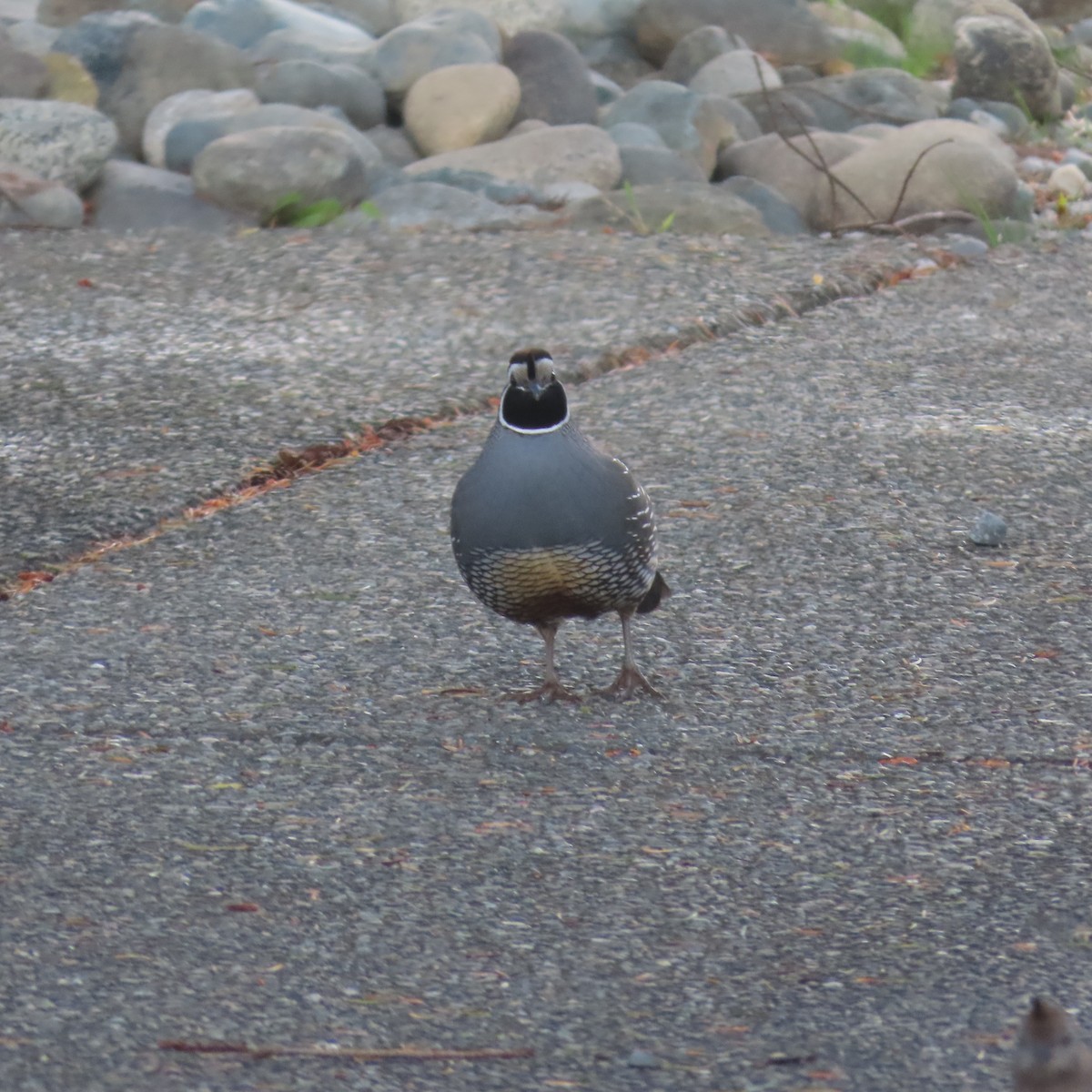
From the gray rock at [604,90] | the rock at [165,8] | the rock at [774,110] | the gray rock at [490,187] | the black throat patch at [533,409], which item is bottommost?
the gray rock at [604,90]

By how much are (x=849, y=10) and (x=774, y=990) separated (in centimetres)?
1220

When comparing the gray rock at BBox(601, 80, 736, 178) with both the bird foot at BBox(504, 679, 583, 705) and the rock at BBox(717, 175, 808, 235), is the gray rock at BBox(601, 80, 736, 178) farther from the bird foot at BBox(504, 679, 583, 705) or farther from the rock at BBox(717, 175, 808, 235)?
the bird foot at BBox(504, 679, 583, 705)

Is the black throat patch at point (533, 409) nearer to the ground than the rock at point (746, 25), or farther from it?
farther from it

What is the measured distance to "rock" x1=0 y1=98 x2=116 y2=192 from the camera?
8.43 meters

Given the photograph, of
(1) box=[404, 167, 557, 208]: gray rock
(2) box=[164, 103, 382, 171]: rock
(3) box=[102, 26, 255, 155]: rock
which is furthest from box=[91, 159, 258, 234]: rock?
(1) box=[404, 167, 557, 208]: gray rock

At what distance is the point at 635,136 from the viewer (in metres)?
10.2

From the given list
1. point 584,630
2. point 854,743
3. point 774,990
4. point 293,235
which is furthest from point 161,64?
point 774,990

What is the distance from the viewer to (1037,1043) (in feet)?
7.11

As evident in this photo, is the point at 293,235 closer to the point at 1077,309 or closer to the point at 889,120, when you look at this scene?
the point at 1077,309

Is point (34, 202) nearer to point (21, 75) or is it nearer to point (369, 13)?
point (21, 75)

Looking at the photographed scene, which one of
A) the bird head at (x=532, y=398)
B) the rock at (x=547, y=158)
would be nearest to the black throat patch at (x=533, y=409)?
the bird head at (x=532, y=398)

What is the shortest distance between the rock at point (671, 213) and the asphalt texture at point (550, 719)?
1.19 m

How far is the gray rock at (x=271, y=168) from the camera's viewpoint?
848 centimetres

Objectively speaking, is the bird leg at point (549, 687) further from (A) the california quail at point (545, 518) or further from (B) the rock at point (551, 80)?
(B) the rock at point (551, 80)
